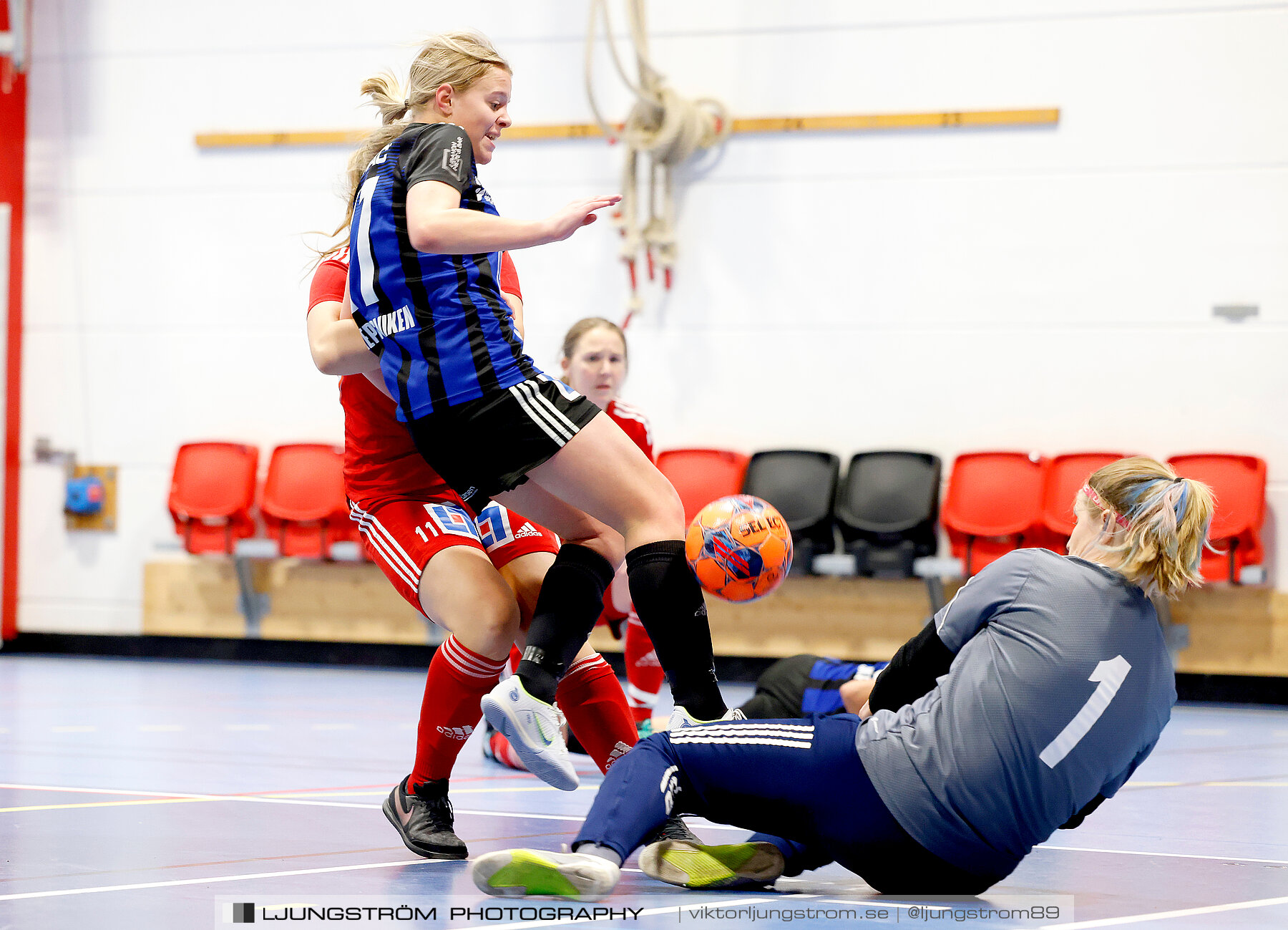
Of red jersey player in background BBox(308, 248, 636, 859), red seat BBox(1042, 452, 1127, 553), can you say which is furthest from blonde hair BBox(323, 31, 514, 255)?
red seat BBox(1042, 452, 1127, 553)

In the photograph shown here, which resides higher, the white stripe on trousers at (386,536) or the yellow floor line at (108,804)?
the white stripe on trousers at (386,536)

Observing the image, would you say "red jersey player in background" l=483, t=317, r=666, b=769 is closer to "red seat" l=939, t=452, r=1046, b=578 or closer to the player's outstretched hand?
the player's outstretched hand

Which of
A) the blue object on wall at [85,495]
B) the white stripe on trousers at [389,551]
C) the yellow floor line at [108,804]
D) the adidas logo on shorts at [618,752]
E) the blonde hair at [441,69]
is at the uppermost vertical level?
the blonde hair at [441,69]

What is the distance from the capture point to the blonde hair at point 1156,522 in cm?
258

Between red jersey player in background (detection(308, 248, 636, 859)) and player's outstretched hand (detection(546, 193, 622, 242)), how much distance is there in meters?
0.57

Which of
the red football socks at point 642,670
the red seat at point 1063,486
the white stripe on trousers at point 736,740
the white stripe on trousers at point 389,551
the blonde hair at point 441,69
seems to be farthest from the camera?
the red seat at point 1063,486

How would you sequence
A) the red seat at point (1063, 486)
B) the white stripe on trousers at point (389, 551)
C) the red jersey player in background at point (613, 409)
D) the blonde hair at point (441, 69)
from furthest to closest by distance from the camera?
1. the red seat at point (1063, 486)
2. the red jersey player in background at point (613, 409)
3. the white stripe on trousers at point (389, 551)
4. the blonde hair at point (441, 69)

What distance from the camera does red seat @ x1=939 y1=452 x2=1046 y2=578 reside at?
25.1ft

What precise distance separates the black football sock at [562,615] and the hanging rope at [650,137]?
17.9ft

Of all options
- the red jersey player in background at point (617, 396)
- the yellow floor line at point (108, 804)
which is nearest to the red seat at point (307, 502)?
the red jersey player in background at point (617, 396)

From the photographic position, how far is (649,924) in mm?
2457

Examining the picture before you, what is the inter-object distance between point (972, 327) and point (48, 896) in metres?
6.63

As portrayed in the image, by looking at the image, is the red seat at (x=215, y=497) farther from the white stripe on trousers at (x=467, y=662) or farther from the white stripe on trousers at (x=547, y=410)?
the white stripe on trousers at (x=547, y=410)

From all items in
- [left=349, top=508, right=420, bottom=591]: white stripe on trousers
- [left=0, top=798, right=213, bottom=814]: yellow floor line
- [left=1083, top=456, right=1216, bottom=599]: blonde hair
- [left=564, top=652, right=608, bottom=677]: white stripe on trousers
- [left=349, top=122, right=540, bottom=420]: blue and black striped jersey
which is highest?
[left=349, top=122, right=540, bottom=420]: blue and black striped jersey
